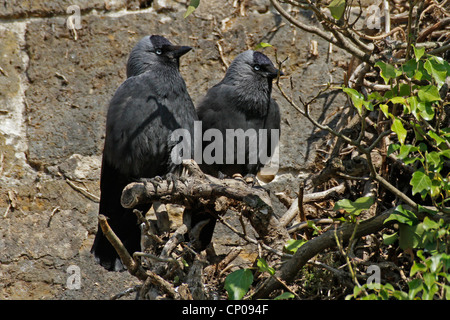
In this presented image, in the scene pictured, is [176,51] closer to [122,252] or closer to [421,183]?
[122,252]

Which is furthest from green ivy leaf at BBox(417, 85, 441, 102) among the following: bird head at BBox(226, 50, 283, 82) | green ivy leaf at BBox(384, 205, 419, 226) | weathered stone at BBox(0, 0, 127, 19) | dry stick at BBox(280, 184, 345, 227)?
weathered stone at BBox(0, 0, 127, 19)

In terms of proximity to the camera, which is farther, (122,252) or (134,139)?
(134,139)

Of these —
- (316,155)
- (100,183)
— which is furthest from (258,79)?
(100,183)

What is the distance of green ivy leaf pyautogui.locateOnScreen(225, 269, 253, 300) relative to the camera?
286 centimetres

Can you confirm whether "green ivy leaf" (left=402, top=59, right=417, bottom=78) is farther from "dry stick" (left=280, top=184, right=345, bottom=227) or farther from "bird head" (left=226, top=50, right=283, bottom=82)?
"bird head" (left=226, top=50, right=283, bottom=82)

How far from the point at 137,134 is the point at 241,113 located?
2.47 ft

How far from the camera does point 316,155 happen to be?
439 centimetres

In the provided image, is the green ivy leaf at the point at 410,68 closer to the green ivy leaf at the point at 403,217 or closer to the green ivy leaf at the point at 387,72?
the green ivy leaf at the point at 387,72

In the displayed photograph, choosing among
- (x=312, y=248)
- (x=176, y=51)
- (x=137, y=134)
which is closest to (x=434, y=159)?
(x=312, y=248)

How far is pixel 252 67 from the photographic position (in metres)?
4.53

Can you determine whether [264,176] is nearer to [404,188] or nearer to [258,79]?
[258,79]

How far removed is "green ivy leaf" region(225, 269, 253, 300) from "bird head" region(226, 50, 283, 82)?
6.00 ft
